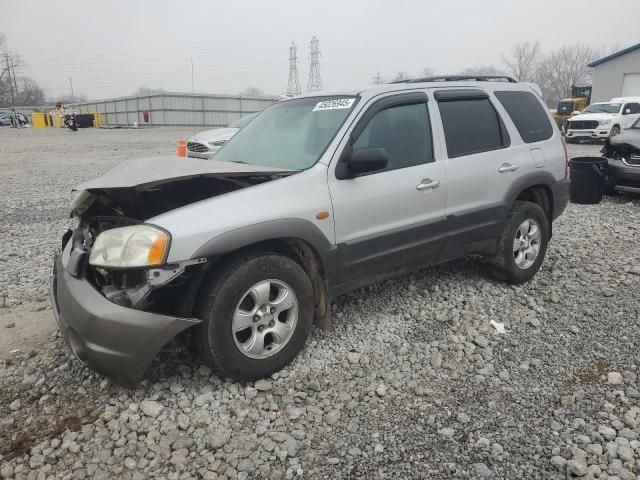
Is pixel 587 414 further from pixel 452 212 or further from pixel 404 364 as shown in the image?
pixel 452 212

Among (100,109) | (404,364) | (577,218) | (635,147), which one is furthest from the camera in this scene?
(100,109)

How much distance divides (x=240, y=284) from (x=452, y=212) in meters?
1.94

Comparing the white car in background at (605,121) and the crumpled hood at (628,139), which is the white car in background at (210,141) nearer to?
the crumpled hood at (628,139)

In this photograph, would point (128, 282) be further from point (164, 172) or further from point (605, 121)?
point (605, 121)

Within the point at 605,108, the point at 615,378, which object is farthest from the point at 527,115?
the point at 605,108

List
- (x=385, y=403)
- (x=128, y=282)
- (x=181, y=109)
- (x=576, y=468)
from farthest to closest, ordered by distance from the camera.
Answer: (x=181, y=109) → (x=385, y=403) → (x=128, y=282) → (x=576, y=468)

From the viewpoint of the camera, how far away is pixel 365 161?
3.13 metres

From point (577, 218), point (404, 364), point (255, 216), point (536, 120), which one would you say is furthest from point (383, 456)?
point (577, 218)

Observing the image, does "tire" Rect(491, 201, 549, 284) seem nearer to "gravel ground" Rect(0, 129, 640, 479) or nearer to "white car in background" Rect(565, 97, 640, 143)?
"gravel ground" Rect(0, 129, 640, 479)

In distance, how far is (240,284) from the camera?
2.79 m

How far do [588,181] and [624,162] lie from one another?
0.65 m

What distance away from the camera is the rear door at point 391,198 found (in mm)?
3301

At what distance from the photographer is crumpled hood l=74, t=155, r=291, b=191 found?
279 centimetres

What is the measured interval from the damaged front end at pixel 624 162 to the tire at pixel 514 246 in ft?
14.9
